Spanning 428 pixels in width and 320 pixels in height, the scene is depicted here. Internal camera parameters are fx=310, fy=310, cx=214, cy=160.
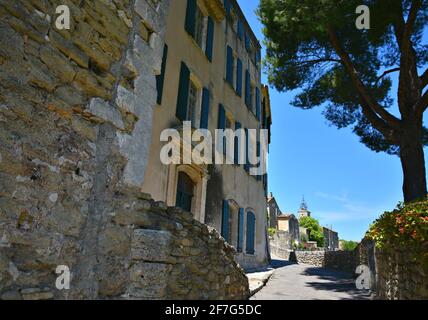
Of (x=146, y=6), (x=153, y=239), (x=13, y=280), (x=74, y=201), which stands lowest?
(x=13, y=280)

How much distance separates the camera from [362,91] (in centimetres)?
962

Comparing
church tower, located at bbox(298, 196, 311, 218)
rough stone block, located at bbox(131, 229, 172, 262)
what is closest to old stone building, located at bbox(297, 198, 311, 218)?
church tower, located at bbox(298, 196, 311, 218)

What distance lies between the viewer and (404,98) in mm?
9031

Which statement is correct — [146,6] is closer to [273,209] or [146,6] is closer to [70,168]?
[70,168]

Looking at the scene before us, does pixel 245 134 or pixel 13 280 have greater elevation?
pixel 245 134

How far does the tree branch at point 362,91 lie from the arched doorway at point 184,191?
19.5 ft

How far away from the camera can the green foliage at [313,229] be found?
42.6 m

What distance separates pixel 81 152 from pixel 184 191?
5847mm

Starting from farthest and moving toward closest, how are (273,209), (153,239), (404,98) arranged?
1. (273,209)
2. (404,98)
3. (153,239)

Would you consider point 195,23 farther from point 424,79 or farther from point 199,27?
point 424,79

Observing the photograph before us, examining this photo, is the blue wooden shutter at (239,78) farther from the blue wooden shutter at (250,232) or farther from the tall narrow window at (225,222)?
the blue wooden shutter at (250,232)

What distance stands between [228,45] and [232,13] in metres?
1.87
